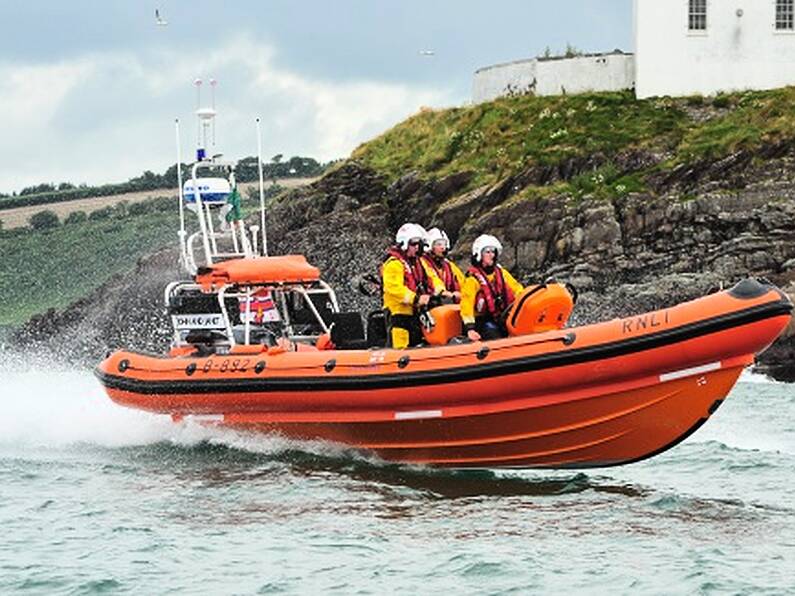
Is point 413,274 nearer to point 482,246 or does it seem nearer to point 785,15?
point 482,246

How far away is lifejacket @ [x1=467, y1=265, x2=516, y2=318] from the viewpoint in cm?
1469

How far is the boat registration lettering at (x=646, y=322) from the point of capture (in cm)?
1318

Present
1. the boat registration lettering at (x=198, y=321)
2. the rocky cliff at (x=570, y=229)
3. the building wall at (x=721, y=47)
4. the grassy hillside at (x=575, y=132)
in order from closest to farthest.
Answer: the boat registration lettering at (x=198, y=321) → the rocky cliff at (x=570, y=229) → the grassy hillside at (x=575, y=132) → the building wall at (x=721, y=47)

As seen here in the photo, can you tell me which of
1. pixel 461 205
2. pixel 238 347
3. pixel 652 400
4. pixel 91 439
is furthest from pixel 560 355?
pixel 461 205

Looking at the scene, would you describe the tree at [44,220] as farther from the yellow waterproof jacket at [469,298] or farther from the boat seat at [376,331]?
the yellow waterproof jacket at [469,298]

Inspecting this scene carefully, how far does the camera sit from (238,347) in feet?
52.0

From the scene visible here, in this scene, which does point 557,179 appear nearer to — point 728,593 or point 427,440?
point 427,440

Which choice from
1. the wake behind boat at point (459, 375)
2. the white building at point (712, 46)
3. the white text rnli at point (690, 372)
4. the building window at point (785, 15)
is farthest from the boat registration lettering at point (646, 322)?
the building window at point (785, 15)

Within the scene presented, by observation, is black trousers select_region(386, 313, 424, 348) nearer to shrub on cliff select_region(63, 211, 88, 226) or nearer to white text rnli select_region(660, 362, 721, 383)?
white text rnli select_region(660, 362, 721, 383)

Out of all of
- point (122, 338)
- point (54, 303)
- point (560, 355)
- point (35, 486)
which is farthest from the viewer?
point (54, 303)

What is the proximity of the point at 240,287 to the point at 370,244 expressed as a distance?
20.3 meters

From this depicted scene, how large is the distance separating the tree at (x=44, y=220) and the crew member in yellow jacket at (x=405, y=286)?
5928 centimetres

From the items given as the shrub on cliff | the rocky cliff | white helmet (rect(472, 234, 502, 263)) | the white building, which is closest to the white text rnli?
white helmet (rect(472, 234, 502, 263))

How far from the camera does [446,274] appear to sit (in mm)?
15398
